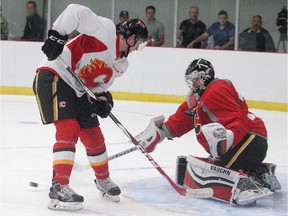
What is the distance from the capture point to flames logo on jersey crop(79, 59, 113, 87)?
329cm

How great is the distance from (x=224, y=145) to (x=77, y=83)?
2.28 feet

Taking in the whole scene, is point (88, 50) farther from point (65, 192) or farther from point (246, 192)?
point (246, 192)

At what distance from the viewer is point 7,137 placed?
5.11 meters

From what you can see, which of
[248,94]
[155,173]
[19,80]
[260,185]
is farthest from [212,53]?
[260,185]

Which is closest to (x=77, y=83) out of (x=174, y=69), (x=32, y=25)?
(x=174, y=69)

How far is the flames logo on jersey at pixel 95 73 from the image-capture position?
10.8 feet

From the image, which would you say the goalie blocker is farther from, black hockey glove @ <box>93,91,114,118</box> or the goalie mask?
black hockey glove @ <box>93,91,114,118</box>

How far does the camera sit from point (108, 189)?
3375 mm

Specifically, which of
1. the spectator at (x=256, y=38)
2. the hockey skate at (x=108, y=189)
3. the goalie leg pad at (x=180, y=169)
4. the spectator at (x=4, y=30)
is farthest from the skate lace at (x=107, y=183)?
the spectator at (x=4, y=30)

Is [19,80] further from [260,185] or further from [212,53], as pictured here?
[260,185]

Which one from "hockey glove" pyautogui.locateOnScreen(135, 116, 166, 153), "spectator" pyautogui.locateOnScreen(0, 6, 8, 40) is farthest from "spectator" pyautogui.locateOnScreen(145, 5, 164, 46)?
"hockey glove" pyautogui.locateOnScreen(135, 116, 166, 153)

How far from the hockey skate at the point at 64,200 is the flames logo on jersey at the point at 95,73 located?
0.49m

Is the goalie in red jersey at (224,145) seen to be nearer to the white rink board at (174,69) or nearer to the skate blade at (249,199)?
the skate blade at (249,199)

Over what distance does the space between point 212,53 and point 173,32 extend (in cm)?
88
